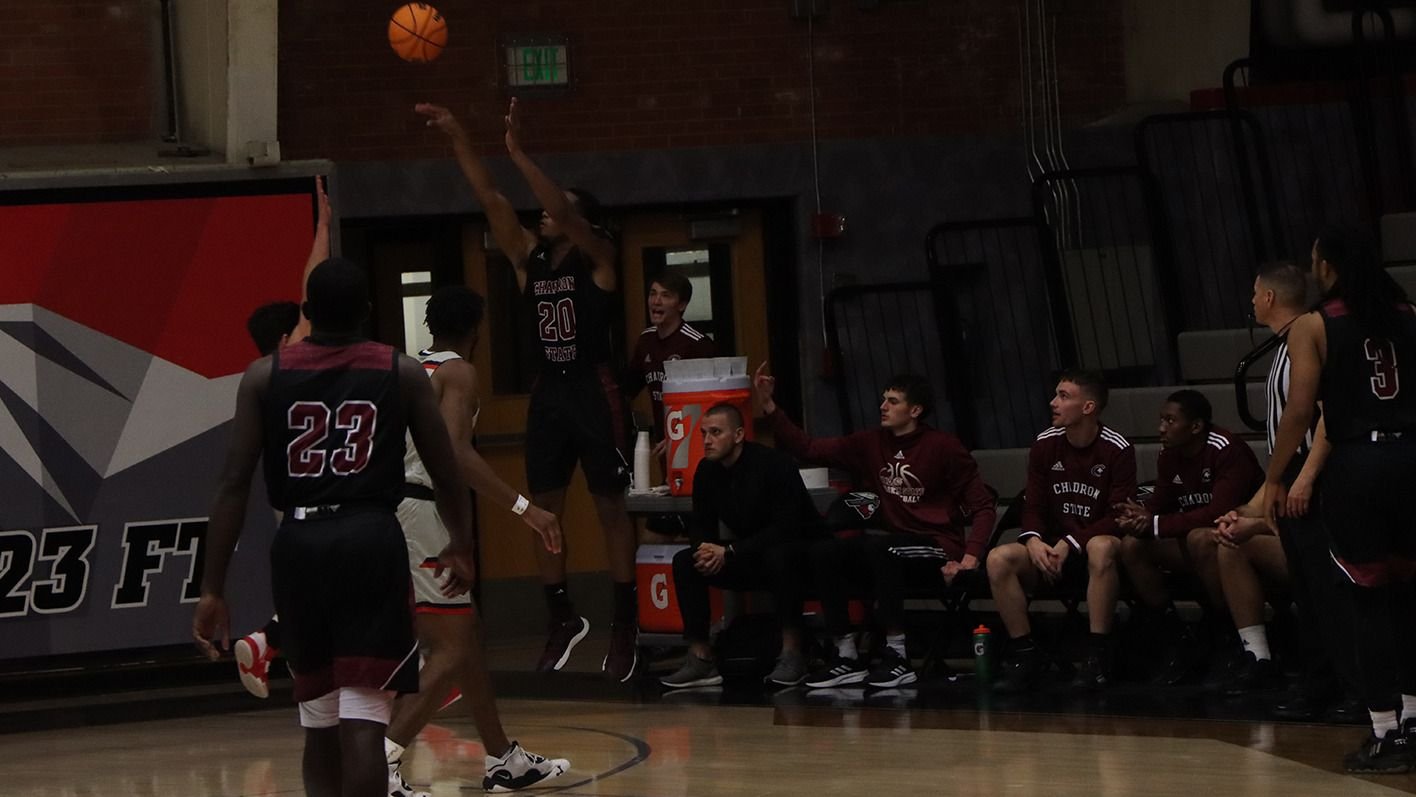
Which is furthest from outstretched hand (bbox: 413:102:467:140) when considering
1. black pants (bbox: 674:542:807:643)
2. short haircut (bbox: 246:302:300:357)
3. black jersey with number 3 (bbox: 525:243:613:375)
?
black pants (bbox: 674:542:807:643)

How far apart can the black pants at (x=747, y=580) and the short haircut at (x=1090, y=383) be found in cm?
142

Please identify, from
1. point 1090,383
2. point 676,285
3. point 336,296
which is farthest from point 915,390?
point 336,296

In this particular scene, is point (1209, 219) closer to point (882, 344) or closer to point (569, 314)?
point (882, 344)

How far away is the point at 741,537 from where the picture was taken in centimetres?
965

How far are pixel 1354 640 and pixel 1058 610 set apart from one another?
3681mm

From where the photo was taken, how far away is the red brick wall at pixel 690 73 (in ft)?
40.0

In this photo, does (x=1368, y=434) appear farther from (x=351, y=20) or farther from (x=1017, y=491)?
(x=351, y=20)

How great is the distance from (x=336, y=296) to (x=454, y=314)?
166cm

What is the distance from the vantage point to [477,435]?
12.5 metres

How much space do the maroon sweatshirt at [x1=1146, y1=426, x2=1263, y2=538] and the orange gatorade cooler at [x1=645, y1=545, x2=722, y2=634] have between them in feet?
7.37

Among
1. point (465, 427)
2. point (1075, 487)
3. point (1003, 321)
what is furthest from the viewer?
point (1003, 321)

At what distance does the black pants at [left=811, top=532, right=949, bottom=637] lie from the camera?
30.6 feet

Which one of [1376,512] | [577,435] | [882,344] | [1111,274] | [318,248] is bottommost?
[1376,512]

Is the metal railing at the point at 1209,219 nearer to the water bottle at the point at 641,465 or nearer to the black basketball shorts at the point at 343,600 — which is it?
the water bottle at the point at 641,465
